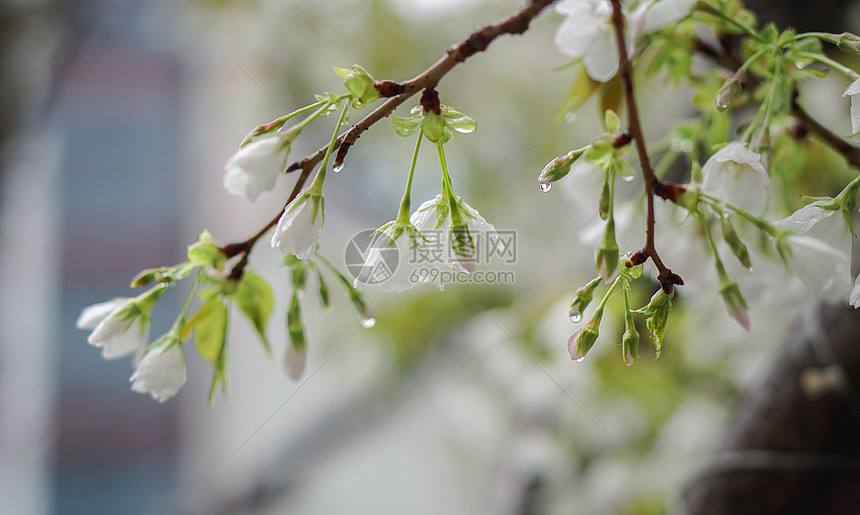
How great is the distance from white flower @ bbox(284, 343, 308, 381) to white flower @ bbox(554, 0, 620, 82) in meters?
0.15

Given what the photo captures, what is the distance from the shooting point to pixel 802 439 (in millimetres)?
354

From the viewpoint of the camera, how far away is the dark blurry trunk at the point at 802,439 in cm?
35

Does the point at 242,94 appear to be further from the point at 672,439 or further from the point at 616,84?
the point at 616,84

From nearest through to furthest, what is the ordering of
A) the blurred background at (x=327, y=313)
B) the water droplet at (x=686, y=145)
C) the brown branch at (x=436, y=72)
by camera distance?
the brown branch at (x=436, y=72)
the water droplet at (x=686, y=145)
the blurred background at (x=327, y=313)

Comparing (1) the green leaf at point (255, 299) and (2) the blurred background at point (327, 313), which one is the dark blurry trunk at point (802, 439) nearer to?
(2) the blurred background at point (327, 313)

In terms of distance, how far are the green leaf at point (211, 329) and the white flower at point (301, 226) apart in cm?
6

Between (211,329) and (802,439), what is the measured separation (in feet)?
1.07

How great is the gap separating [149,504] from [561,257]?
1713 mm

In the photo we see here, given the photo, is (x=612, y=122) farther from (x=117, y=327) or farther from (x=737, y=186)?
(x=117, y=327)

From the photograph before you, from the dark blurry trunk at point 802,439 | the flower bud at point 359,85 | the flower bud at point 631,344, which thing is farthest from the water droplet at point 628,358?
the dark blurry trunk at point 802,439

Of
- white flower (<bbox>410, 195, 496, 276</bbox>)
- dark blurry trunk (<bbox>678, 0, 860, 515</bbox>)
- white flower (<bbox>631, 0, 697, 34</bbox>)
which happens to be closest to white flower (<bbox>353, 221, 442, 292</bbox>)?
white flower (<bbox>410, 195, 496, 276</bbox>)

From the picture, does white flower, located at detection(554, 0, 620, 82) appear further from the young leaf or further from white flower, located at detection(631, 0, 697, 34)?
the young leaf

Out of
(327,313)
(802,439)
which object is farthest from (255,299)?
(327,313)

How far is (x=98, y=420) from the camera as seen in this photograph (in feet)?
6.18
